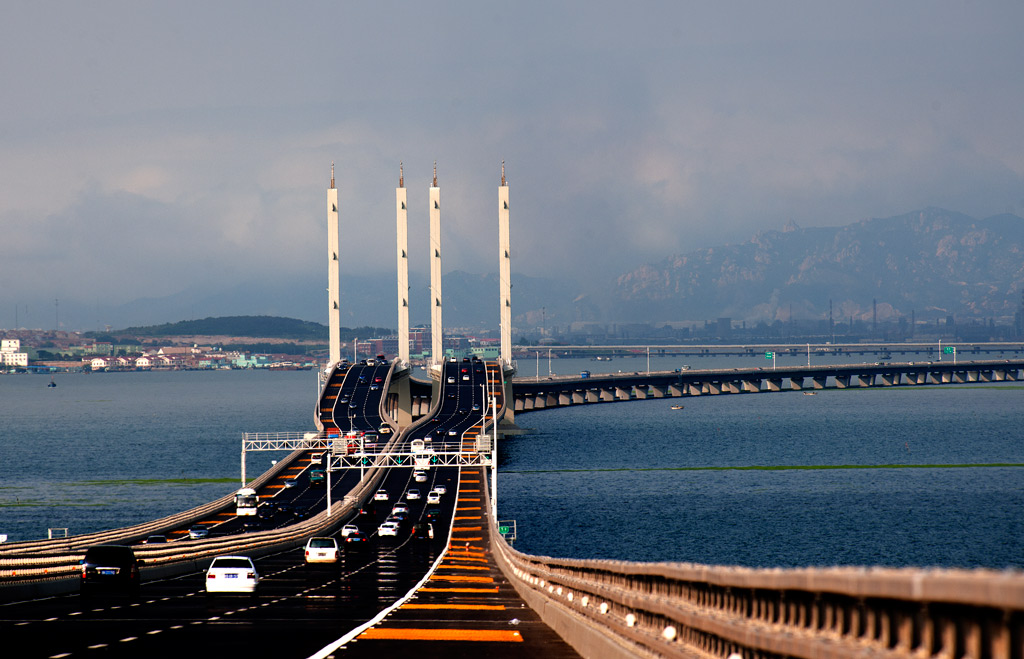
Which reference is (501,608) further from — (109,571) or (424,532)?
(424,532)

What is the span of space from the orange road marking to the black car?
15345 millimetres

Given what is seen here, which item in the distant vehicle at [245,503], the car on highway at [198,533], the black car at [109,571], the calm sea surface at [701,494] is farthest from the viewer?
the distant vehicle at [245,503]

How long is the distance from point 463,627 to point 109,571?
16166mm

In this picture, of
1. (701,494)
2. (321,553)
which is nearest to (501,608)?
(321,553)

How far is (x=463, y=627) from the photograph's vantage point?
23.5 m

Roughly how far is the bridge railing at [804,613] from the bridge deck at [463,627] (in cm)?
187

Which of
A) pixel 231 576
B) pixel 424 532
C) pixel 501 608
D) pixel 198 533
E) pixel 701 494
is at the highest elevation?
pixel 501 608

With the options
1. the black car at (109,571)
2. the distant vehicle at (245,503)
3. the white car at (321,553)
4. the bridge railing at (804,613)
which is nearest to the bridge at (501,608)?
the bridge railing at (804,613)

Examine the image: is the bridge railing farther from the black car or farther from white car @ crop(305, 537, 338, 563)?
white car @ crop(305, 537, 338, 563)

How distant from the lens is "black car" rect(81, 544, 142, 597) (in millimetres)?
34844

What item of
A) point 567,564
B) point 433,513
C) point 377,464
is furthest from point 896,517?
point 567,564

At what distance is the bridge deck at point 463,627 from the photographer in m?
19.2

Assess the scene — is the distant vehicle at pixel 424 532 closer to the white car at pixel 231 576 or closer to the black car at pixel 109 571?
the white car at pixel 231 576

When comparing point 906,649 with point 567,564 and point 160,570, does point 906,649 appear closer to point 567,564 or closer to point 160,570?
point 567,564
